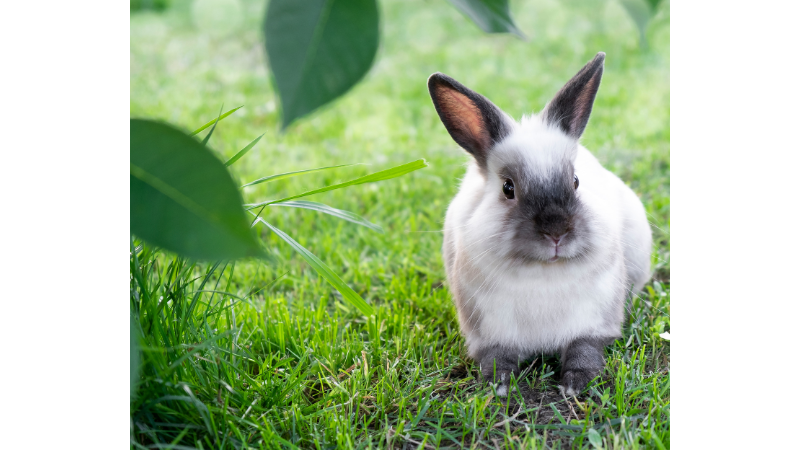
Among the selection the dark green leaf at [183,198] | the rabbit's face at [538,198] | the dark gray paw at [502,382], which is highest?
the dark green leaf at [183,198]

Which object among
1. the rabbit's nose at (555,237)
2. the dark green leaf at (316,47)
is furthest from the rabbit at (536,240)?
the dark green leaf at (316,47)

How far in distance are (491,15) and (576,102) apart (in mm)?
1172

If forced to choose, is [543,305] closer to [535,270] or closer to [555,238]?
[535,270]

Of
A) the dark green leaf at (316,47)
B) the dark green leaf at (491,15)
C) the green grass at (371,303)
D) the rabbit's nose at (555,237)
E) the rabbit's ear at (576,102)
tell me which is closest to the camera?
the dark green leaf at (316,47)

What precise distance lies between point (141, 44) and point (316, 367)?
16.2ft

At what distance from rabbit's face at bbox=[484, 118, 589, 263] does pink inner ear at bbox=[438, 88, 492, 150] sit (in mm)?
60

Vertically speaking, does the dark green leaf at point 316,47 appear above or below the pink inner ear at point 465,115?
above

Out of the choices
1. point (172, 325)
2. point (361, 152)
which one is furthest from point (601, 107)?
point (172, 325)

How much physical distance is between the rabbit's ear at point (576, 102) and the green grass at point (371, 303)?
193 mm

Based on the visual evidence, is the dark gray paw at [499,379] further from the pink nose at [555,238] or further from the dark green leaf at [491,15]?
the dark green leaf at [491,15]

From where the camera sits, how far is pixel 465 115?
1.90 metres

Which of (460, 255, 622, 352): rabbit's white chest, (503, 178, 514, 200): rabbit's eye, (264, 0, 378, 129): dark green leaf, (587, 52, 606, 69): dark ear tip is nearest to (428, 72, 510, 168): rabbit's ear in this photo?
(503, 178, 514, 200): rabbit's eye

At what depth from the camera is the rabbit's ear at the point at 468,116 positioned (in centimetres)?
181
